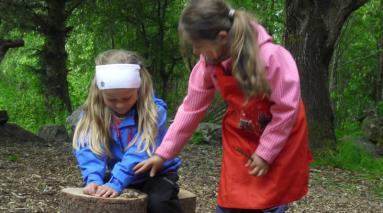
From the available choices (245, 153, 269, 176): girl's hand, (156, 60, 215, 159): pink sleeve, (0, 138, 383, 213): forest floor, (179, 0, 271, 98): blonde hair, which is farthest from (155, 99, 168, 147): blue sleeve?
(0, 138, 383, 213): forest floor

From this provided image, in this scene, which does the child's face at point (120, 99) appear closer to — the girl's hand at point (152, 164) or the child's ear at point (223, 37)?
the girl's hand at point (152, 164)

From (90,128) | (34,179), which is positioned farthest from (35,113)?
(90,128)

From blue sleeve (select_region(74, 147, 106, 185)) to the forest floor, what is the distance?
155cm

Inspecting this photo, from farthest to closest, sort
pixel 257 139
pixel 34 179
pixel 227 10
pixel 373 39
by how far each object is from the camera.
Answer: pixel 373 39 → pixel 34 179 → pixel 257 139 → pixel 227 10

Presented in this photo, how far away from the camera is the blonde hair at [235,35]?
2557mm

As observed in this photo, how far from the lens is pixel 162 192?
317 centimetres

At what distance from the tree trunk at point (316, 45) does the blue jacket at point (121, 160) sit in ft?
14.8

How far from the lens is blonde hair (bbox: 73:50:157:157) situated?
Result: 3209 mm

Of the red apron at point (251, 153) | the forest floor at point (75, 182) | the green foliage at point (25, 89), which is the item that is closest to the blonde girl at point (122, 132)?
the red apron at point (251, 153)

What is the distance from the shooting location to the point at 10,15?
8.87m

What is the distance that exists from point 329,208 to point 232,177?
2959mm

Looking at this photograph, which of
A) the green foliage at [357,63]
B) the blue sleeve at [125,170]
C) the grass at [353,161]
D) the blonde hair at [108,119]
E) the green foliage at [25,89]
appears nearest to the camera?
the blue sleeve at [125,170]

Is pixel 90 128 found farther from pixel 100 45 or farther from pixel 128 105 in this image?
pixel 100 45

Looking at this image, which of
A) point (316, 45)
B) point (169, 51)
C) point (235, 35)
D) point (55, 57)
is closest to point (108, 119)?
point (235, 35)
